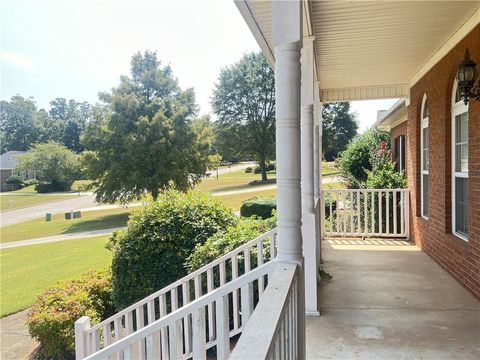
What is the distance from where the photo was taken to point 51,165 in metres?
44.8

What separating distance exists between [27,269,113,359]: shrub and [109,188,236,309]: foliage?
604 millimetres

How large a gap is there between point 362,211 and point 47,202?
3632 cm

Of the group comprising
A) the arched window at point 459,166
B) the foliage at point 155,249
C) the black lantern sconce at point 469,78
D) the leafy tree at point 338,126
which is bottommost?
the foliage at point 155,249

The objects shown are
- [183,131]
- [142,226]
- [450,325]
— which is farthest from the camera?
[183,131]

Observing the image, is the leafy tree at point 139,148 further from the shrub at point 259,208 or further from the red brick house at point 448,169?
the red brick house at point 448,169

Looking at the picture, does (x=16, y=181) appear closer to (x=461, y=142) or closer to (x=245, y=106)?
(x=245, y=106)

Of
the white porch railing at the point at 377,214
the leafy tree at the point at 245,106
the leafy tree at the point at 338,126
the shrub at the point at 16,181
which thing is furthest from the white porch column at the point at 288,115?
the shrub at the point at 16,181

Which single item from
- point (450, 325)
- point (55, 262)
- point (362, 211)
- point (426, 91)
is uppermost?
point (426, 91)

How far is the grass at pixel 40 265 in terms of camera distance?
9436mm

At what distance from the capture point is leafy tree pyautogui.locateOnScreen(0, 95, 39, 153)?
62.5 m

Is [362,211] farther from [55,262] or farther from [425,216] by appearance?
[55,262]

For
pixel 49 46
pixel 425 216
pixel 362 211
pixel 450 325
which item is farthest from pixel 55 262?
pixel 49 46

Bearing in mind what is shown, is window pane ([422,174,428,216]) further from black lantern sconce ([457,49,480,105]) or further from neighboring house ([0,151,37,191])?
neighboring house ([0,151,37,191])

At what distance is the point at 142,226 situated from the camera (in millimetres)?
5793
